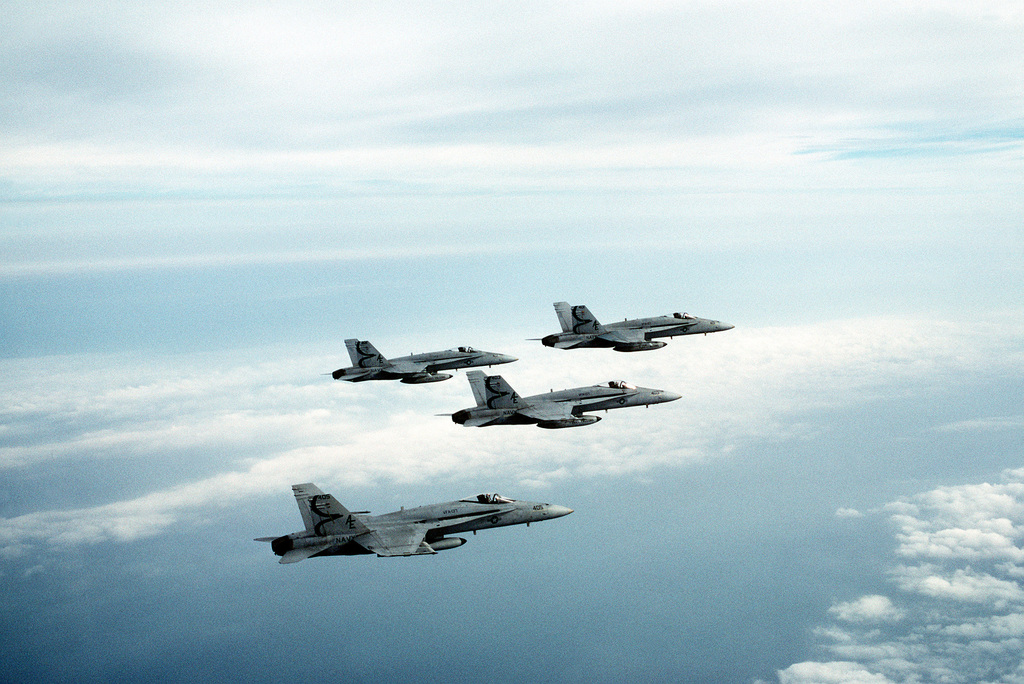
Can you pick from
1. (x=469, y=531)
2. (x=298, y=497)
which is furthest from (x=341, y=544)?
(x=469, y=531)

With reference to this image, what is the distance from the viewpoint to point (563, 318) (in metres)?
89.1

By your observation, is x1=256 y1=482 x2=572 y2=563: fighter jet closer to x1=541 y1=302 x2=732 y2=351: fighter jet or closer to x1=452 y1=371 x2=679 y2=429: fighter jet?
x1=452 y1=371 x2=679 y2=429: fighter jet

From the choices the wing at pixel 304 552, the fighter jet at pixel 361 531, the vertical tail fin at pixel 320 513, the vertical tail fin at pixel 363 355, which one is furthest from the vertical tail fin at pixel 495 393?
the wing at pixel 304 552

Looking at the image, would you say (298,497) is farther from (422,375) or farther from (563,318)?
(563,318)

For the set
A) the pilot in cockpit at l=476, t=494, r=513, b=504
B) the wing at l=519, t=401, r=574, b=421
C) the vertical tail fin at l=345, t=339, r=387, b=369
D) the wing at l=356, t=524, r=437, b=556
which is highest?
the vertical tail fin at l=345, t=339, r=387, b=369

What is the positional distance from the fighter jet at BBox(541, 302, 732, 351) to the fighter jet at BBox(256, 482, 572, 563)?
29.6 metres

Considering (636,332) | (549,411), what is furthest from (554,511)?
(636,332)

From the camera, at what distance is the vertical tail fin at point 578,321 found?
289 ft

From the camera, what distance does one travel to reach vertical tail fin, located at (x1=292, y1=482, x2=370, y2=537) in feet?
192

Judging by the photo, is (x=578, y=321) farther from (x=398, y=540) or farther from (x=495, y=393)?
(x=398, y=540)

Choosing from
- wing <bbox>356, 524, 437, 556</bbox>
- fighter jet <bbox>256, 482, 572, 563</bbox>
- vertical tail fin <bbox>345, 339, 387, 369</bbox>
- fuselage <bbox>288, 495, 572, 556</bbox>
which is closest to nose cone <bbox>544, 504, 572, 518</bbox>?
fuselage <bbox>288, 495, 572, 556</bbox>

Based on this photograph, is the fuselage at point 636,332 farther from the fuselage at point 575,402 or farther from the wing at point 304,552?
the wing at point 304,552

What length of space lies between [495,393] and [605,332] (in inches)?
750

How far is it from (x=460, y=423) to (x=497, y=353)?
17.8 m
